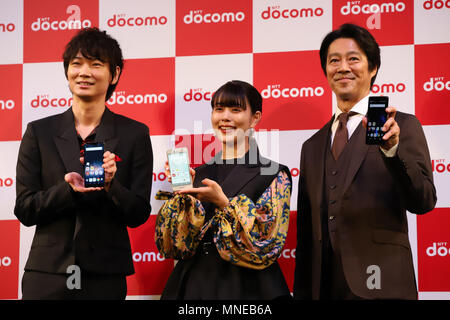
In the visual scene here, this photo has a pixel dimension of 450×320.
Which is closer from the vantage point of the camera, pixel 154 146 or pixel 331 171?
pixel 331 171

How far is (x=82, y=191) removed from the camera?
274 cm

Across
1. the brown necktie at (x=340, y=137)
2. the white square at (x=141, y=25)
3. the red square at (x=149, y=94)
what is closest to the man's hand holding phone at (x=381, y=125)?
the brown necktie at (x=340, y=137)

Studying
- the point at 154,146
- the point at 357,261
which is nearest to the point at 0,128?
the point at 154,146

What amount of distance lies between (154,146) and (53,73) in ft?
2.79

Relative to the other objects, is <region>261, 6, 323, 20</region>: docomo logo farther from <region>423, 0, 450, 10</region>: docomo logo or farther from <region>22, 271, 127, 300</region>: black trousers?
<region>22, 271, 127, 300</region>: black trousers

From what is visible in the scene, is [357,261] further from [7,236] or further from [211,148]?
[7,236]

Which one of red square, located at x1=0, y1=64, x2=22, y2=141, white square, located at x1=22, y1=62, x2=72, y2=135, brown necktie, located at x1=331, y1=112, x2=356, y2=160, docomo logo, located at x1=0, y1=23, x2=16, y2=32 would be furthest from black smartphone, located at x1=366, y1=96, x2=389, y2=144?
docomo logo, located at x1=0, y1=23, x2=16, y2=32

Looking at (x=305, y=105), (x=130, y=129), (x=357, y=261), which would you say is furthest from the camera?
(x=305, y=105)

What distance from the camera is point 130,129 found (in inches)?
123

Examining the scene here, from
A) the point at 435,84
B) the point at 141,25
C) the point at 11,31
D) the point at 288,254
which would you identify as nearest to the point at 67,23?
the point at 11,31

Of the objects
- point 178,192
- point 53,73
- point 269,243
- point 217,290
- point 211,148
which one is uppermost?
point 53,73

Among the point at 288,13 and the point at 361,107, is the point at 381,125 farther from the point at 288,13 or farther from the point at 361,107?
the point at 288,13

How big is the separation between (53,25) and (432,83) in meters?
2.47

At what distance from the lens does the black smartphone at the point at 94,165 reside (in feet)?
8.84
